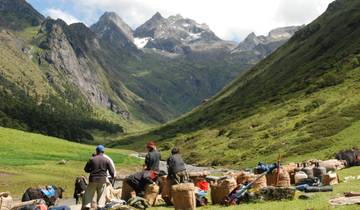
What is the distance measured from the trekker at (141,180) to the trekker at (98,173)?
4517 mm

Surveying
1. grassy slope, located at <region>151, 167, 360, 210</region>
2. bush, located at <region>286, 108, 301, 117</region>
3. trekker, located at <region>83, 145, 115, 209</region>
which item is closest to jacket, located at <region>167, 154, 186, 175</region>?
grassy slope, located at <region>151, 167, 360, 210</region>

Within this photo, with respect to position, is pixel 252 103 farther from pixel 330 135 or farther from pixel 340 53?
pixel 330 135

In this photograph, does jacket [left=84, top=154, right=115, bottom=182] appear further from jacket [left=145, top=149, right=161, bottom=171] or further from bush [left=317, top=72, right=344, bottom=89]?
bush [left=317, top=72, right=344, bottom=89]

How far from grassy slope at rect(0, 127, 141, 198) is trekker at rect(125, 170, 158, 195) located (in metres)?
23.6

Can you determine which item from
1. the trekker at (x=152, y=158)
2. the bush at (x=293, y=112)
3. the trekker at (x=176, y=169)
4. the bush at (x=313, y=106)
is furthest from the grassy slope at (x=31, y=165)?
the bush at (x=313, y=106)

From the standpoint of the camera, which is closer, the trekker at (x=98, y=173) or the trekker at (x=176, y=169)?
the trekker at (x=98, y=173)

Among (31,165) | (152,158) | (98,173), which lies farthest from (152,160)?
(31,165)

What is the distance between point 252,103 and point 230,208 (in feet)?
520

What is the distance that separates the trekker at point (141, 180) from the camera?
31.7 meters

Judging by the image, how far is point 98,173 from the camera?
27.1 metres

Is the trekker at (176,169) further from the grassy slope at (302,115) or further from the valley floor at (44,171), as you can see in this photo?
the grassy slope at (302,115)

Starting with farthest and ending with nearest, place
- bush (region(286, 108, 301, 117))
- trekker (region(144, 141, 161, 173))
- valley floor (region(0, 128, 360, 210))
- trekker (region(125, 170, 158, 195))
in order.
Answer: bush (region(286, 108, 301, 117)) < trekker (region(144, 141, 161, 173)) < trekker (region(125, 170, 158, 195)) < valley floor (region(0, 128, 360, 210))

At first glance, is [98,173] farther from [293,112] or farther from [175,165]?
[293,112]

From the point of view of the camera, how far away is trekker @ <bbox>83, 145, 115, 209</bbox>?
27047 millimetres
